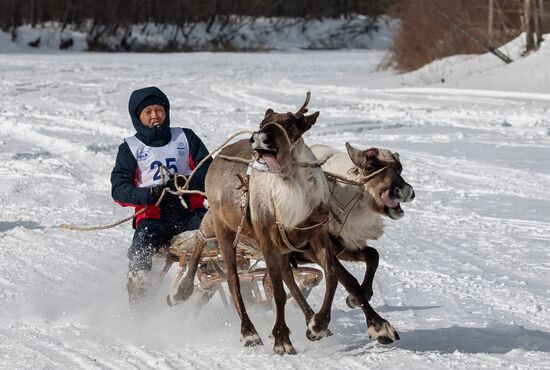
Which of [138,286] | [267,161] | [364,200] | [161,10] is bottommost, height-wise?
[161,10]

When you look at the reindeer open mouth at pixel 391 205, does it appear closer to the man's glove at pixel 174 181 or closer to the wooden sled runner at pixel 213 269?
the wooden sled runner at pixel 213 269

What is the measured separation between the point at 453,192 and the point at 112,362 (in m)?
6.49

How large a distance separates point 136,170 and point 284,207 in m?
1.87

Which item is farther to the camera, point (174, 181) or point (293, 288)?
point (174, 181)

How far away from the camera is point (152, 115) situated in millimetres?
7082

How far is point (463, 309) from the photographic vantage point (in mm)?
7008

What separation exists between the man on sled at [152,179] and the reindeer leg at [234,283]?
769 mm

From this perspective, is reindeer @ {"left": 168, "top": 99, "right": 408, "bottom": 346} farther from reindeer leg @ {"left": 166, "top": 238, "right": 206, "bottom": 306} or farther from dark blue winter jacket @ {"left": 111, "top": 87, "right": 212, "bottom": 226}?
dark blue winter jacket @ {"left": 111, "top": 87, "right": 212, "bottom": 226}

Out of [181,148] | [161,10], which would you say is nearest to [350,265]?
[181,148]

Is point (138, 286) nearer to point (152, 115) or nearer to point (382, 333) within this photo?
point (152, 115)

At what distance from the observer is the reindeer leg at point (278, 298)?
5.78m

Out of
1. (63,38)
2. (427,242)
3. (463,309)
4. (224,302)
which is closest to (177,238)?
(224,302)

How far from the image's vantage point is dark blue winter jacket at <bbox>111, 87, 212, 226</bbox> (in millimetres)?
6965

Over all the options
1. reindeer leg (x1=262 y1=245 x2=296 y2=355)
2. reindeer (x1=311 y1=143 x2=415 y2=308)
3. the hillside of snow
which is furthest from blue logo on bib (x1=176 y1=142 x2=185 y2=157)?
the hillside of snow
